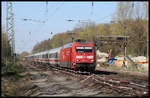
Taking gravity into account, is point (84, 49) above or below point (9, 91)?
above

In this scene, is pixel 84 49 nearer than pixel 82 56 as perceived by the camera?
No

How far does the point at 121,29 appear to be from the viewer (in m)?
48.3

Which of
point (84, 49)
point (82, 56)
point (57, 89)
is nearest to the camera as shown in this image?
point (57, 89)

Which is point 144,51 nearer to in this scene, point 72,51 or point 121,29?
point 121,29

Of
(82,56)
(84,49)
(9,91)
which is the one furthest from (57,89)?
(84,49)

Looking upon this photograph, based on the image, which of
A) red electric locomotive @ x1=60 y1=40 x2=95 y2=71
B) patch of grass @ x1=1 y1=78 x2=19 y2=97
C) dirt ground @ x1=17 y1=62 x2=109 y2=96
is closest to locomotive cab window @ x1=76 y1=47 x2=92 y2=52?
red electric locomotive @ x1=60 y1=40 x2=95 y2=71

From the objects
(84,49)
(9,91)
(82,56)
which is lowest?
(9,91)

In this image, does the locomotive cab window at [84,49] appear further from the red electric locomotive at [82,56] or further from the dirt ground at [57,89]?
the dirt ground at [57,89]

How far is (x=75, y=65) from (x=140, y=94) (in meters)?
12.6

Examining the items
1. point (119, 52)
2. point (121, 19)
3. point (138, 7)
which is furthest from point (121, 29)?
point (119, 52)

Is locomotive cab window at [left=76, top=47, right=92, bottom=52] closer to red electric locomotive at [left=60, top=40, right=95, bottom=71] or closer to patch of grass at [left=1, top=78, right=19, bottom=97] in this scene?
red electric locomotive at [left=60, top=40, right=95, bottom=71]

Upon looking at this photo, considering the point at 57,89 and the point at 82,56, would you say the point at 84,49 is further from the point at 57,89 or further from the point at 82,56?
the point at 57,89

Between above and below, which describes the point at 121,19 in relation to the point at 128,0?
below

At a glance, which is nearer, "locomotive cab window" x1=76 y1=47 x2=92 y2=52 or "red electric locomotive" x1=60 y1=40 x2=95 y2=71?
"red electric locomotive" x1=60 y1=40 x2=95 y2=71
